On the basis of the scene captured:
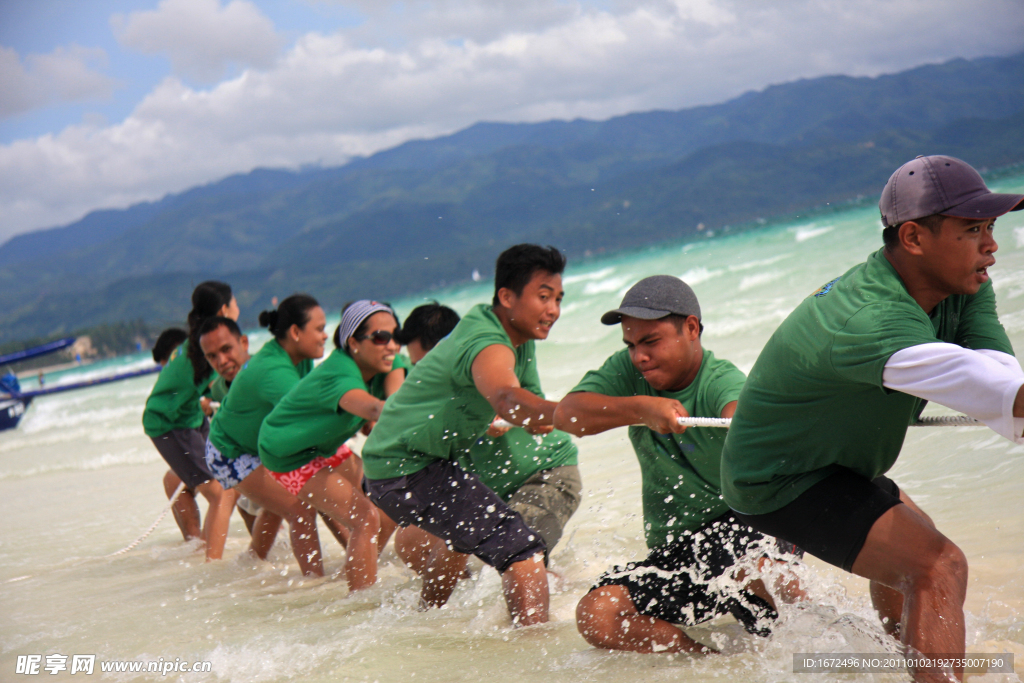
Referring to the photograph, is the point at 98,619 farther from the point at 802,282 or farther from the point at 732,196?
the point at 732,196

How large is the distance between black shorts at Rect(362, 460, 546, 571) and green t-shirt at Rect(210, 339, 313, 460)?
4.48 ft

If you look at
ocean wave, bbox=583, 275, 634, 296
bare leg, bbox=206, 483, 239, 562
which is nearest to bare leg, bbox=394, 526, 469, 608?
bare leg, bbox=206, 483, 239, 562

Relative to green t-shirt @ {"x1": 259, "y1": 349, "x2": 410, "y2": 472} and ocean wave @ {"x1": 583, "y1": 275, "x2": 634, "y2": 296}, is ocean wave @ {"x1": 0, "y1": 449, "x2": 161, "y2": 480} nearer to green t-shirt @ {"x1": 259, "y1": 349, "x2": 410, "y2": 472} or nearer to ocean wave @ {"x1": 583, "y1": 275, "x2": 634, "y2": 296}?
green t-shirt @ {"x1": 259, "y1": 349, "x2": 410, "y2": 472}

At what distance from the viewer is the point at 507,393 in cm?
305

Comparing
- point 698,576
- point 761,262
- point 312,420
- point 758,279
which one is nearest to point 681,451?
point 698,576

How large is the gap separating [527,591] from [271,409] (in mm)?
2287

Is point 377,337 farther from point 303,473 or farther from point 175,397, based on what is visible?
point 175,397

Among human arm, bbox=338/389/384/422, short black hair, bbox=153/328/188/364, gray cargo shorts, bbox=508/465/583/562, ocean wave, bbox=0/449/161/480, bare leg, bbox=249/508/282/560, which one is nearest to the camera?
gray cargo shorts, bbox=508/465/583/562

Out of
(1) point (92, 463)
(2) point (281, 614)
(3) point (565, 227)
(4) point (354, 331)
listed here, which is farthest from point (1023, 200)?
(3) point (565, 227)

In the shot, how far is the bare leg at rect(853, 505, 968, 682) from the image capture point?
2.03 m

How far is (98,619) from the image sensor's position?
15.4 ft

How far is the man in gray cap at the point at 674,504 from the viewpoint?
2.78m

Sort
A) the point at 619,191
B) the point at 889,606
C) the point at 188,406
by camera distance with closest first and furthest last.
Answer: the point at 889,606 → the point at 188,406 → the point at 619,191

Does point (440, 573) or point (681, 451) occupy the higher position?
point (681, 451)
